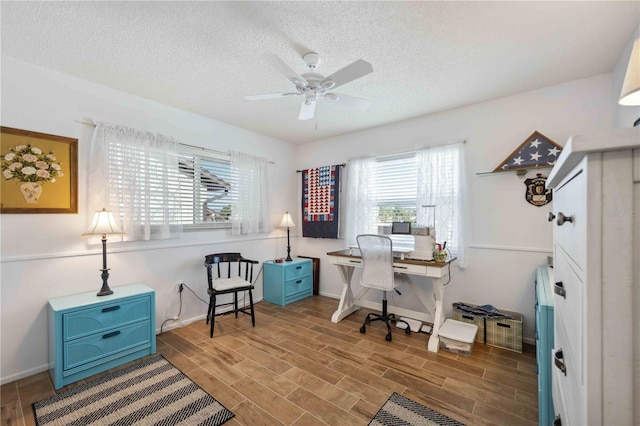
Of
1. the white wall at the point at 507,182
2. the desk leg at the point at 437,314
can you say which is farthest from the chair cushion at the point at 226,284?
the white wall at the point at 507,182

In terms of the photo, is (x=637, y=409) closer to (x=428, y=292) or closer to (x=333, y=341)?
(x=333, y=341)

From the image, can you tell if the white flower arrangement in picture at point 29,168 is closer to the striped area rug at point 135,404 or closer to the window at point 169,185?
the window at point 169,185

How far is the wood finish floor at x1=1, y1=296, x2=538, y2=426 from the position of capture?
5.78 ft

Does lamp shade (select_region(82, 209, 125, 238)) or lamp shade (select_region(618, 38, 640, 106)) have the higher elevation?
lamp shade (select_region(618, 38, 640, 106))

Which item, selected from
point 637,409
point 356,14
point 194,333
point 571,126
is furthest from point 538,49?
point 194,333

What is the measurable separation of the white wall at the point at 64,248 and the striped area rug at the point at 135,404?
0.69 m

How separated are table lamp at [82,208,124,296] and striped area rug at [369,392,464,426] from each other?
7.93 feet

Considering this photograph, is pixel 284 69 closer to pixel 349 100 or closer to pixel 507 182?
pixel 349 100

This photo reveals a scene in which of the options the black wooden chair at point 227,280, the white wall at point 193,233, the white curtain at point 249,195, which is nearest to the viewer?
the white wall at point 193,233

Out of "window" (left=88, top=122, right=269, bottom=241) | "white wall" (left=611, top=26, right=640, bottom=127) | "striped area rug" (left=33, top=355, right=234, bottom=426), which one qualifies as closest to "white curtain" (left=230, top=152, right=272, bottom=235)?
"window" (left=88, top=122, right=269, bottom=241)

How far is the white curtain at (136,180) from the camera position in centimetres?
252

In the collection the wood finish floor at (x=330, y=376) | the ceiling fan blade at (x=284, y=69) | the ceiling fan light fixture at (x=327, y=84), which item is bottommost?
the wood finish floor at (x=330, y=376)

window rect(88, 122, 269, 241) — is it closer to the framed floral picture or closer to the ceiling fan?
the framed floral picture

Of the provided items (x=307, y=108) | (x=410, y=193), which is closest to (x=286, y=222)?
(x=410, y=193)
